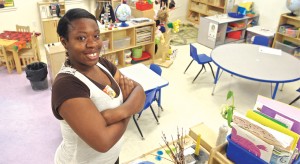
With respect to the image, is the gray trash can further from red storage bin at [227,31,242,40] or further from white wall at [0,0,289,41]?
red storage bin at [227,31,242,40]

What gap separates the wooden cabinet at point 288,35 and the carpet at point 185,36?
1878mm

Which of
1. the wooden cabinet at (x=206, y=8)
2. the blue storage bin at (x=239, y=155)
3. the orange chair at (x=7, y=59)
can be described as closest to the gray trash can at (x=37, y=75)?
the orange chair at (x=7, y=59)

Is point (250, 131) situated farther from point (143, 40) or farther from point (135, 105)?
point (143, 40)

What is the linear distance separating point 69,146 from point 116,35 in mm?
3505

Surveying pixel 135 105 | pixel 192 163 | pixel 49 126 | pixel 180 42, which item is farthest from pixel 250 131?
pixel 180 42

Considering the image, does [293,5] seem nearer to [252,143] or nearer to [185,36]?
[185,36]

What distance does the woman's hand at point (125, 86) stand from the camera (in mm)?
1552

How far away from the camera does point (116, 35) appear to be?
467cm

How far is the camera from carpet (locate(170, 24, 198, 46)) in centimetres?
638

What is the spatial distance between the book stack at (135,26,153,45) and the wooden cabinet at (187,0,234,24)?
2.72m

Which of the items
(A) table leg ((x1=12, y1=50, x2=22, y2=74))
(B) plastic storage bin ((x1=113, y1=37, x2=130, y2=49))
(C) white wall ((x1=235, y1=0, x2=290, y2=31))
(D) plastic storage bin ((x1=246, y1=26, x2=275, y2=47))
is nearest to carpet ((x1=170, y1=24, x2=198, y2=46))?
(D) plastic storage bin ((x1=246, y1=26, x2=275, y2=47))

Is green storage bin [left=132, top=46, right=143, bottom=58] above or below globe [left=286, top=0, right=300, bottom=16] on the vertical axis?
below

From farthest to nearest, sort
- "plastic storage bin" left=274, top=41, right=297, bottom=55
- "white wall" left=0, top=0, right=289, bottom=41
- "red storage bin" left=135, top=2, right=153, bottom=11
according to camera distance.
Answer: "plastic storage bin" left=274, top=41, right=297, bottom=55 < "white wall" left=0, top=0, right=289, bottom=41 < "red storage bin" left=135, top=2, right=153, bottom=11

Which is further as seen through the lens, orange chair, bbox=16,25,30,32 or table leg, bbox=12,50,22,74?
orange chair, bbox=16,25,30,32
